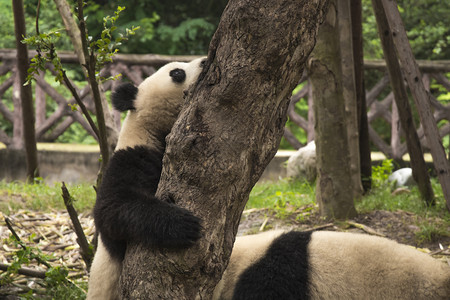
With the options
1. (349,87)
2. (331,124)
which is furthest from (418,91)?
(349,87)

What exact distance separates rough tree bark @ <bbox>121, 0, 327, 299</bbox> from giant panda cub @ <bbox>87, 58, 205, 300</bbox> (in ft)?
0.27

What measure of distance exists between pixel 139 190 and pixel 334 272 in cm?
106

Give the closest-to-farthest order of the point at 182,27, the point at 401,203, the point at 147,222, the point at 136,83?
the point at 147,222 → the point at 401,203 → the point at 136,83 → the point at 182,27

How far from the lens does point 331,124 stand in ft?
14.4

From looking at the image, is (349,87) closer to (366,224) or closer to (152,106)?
(366,224)

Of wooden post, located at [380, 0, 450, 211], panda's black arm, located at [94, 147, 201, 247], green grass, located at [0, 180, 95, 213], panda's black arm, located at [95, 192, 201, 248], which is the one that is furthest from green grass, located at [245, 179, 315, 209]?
panda's black arm, located at [95, 192, 201, 248]

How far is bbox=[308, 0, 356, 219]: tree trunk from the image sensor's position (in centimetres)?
437

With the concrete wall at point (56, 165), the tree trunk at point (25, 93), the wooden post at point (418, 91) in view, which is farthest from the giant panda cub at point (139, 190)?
the concrete wall at point (56, 165)

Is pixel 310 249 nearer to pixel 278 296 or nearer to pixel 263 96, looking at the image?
pixel 278 296

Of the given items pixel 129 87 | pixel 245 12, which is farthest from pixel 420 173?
pixel 245 12

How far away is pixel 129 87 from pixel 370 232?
7.68ft

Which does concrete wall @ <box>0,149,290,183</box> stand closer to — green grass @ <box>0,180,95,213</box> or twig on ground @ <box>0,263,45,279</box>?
green grass @ <box>0,180,95,213</box>

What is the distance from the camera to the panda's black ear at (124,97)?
2.97 metres

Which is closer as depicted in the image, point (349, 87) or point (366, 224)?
point (366, 224)
